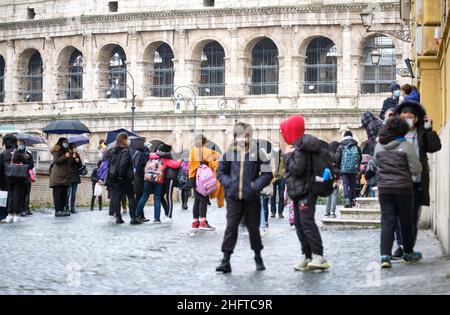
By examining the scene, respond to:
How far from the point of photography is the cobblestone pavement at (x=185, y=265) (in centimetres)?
1280

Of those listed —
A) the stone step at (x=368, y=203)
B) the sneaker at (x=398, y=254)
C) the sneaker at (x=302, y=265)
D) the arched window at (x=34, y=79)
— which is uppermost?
the arched window at (x=34, y=79)

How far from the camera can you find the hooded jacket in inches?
566

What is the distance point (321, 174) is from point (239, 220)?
40.3 inches

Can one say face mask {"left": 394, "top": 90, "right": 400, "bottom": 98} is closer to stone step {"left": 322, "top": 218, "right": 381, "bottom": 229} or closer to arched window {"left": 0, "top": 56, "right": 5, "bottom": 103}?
stone step {"left": 322, "top": 218, "right": 381, "bottom": 229}

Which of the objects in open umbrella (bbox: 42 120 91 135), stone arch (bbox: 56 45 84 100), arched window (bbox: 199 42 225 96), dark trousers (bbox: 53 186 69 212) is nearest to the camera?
dark trousers (bbox: 53 186 69 212)

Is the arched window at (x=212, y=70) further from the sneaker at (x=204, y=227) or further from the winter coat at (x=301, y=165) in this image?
the winter coat at (x=301, y=165)

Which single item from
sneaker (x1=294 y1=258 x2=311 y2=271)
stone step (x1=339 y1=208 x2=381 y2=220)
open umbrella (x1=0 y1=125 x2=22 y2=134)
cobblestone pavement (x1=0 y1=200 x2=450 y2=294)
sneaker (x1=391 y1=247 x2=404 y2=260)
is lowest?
→ cobblestone pavement (x1=0 y1=200 x2=450 y2=294)

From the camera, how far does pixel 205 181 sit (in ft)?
71.6

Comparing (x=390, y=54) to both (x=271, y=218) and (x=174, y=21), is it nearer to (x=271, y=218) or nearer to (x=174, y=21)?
(x=174, y=21)

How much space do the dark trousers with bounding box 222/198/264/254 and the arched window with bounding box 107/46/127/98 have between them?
52.5m

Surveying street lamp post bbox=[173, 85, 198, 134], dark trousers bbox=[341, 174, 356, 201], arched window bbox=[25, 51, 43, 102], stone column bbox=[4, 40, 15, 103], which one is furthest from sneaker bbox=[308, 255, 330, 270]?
stone column bbox=[4, 40, 15, 103]

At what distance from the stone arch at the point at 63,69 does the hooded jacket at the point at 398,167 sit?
54829 millimetres

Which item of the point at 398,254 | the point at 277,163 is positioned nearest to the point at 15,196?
the point at 277,163

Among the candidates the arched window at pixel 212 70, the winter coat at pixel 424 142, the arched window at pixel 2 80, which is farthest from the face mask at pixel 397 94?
the arched window at pixel 2 80
